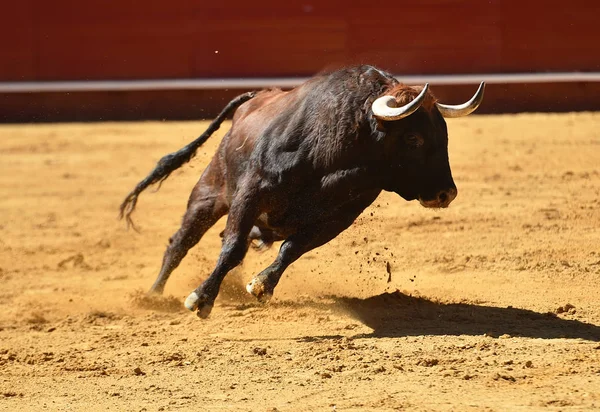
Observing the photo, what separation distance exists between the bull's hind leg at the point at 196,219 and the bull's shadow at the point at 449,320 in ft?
2.65

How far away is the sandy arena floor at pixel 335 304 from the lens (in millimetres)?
3746

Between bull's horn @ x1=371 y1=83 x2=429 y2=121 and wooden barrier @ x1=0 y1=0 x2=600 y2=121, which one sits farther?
wooden barrier @ x1=0 y1=0 x2=600 y2=121

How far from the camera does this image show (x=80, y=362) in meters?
4.30

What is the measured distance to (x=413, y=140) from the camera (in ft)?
14.7

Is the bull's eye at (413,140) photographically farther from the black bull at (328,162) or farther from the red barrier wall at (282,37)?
the red barrier wall at (282,37)

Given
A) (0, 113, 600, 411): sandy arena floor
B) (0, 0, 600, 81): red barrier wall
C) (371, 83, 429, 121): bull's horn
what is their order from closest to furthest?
(0, 113, 600, 411): sandy arena floor, (371, 83, 429, 121): bull's horn, (0, 0, 600, 81): red barrier wall

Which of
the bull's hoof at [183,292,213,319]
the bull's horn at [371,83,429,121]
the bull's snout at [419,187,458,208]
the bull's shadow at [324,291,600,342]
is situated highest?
the bull's horn at [371,83,429,121]

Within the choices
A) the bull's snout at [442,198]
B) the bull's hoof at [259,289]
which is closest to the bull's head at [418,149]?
the bull's snout at [442,198]

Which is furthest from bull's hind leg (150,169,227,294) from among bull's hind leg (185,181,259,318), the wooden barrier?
the wooden barrier

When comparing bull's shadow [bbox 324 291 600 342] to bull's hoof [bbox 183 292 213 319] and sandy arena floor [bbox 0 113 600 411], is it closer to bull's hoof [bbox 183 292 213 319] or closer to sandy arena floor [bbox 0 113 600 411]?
sandy arena floor [bbox 0 113 600 411]

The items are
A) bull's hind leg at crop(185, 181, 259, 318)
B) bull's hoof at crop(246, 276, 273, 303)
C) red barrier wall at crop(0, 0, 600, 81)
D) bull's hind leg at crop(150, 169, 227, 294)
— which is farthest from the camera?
red barrier wall at crop(0, 0, 600, 81)

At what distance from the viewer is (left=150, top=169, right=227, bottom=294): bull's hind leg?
534 cm

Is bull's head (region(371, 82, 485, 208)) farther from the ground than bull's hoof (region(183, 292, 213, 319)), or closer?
farther from the ground

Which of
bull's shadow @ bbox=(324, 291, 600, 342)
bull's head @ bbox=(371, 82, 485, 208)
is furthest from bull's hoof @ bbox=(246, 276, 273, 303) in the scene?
bull's head @ bbox=(371, 82, 485, 208)
